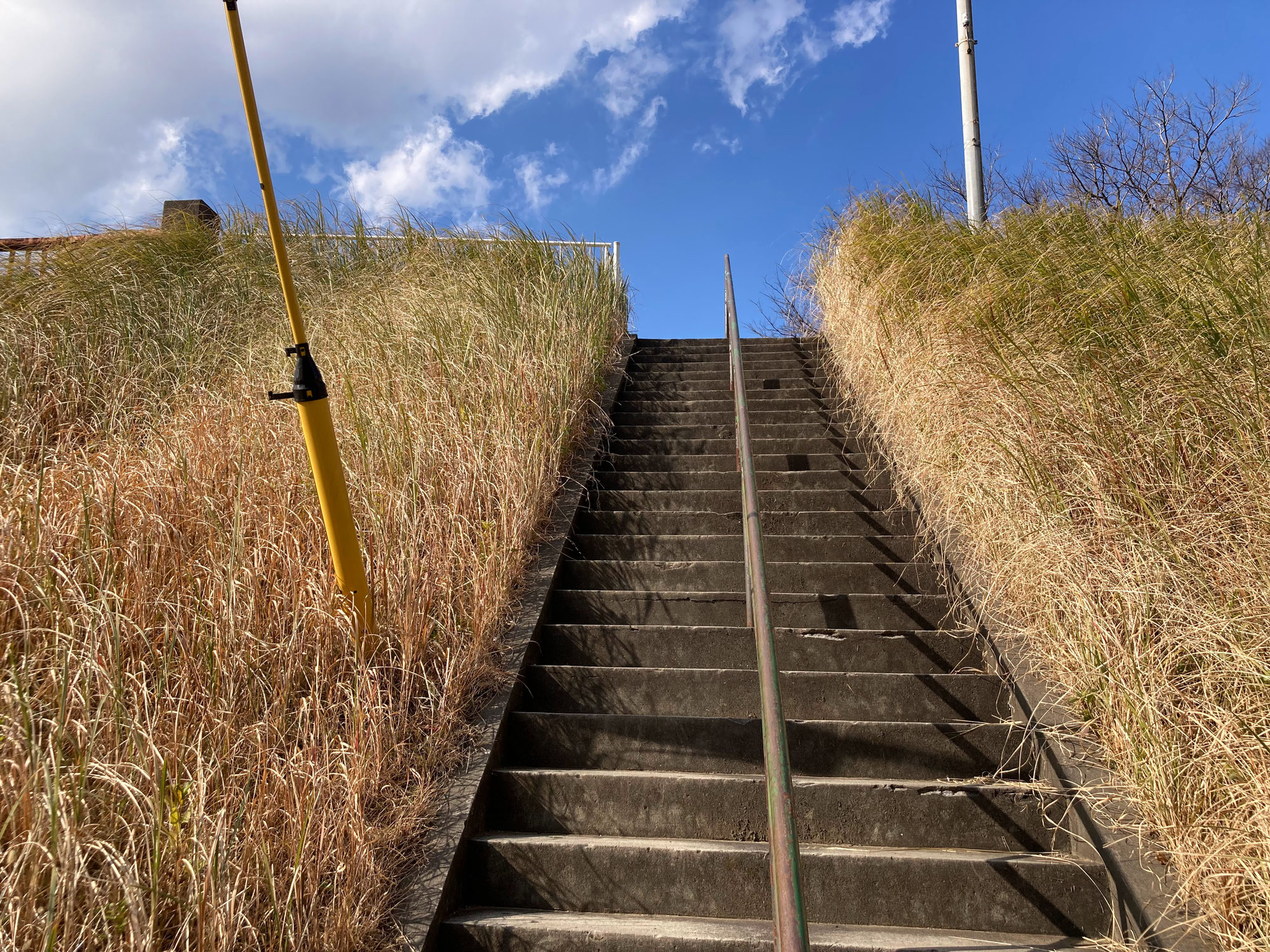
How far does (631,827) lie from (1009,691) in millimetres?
1608

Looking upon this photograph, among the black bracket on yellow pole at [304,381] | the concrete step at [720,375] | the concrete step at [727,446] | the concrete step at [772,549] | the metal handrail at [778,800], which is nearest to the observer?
the metal handrail at [778,800]

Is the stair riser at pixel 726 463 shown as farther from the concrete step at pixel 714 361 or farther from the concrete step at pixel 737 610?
the concrete step at pixel 714 361

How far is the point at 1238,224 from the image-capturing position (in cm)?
498

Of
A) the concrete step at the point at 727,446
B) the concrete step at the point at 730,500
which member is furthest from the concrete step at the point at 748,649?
the concrete step at the point at 727,446

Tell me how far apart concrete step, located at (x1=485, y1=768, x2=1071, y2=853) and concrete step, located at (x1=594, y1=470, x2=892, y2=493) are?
2.52 meters

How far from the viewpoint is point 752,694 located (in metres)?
3.29

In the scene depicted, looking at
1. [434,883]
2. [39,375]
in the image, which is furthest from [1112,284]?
[39,375]

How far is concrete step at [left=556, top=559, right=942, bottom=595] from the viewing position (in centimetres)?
410

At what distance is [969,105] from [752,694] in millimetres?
6506

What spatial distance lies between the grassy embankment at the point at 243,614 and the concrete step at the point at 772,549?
1.82 ft

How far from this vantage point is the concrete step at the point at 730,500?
4.89 m

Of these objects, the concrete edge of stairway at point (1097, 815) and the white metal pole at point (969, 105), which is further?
the white metal pole at point (969, 105)

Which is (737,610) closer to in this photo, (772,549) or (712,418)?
(772,549)

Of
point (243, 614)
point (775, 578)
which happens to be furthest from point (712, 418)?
point (243, 614)
